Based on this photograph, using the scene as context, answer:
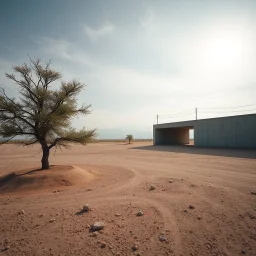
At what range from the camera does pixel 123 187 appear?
26.4 ft

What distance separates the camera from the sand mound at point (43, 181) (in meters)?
8.11

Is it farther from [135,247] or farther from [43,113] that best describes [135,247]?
[43,113]

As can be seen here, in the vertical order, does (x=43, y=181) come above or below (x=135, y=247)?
above

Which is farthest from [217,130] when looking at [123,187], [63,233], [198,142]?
[63,233]

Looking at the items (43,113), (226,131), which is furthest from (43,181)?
(226,131)

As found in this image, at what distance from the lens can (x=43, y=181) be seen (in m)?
8.49

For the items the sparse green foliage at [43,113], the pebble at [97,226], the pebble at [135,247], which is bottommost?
the pebble at [135,247]

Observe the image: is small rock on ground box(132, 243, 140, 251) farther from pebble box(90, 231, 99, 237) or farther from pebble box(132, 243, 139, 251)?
pebble box(90, 231, 99, 237)

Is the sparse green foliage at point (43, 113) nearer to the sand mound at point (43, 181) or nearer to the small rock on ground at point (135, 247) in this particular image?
the sand mound at point (43, 181)

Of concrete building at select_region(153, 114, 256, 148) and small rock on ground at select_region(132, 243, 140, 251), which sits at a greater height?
concrete building at select_region(153, 114, 256, 148)

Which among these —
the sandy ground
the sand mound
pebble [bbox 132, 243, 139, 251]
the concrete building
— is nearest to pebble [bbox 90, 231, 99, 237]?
the sandy ground

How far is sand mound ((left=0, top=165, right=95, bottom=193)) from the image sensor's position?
8109mm

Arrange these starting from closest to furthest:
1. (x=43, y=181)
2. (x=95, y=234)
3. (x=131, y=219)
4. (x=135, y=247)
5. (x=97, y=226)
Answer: (x=135, y=247), (x=95, y=234), (x=97, y=226), (x=131, y=219), (x=43, y=181)

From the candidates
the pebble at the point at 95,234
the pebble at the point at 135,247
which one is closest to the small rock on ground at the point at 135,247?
the pebble at the point at 135,247
